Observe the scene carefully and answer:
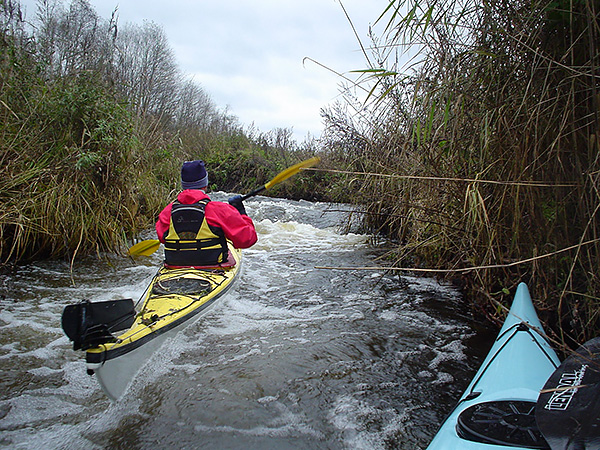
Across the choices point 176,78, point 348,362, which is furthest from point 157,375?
point 176,78

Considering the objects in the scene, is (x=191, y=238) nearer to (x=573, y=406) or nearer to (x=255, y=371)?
(x=255, y=371)

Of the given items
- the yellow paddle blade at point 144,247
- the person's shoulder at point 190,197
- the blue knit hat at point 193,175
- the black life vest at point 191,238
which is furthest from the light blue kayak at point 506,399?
the yellow paddle blade at point 144,247

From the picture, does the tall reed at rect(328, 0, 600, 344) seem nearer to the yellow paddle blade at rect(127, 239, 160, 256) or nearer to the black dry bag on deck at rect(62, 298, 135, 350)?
the black dry bag on deck at rect(62, 298, 135, 350)

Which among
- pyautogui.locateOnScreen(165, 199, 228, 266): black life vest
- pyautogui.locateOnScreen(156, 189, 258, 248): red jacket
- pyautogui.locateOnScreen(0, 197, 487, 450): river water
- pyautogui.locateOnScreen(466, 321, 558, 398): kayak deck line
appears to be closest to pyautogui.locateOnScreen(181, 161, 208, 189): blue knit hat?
pyautogui.locateOnScreen(156, 189, 258, 248): red jacket

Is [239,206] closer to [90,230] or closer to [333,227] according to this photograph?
[90,230]

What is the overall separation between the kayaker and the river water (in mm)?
566

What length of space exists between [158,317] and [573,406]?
7.66ft

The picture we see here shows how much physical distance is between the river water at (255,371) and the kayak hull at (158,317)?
0.14 m

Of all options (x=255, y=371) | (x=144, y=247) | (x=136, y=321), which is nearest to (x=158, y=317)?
(x=136, y=321)

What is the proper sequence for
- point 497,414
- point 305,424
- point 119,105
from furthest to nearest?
point 119,105 < point 305,424 < point 497,414

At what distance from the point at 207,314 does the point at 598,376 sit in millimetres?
2816

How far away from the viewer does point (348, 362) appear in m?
2.95

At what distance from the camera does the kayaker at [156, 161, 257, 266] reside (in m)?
3.69

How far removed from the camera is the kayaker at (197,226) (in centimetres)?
369
